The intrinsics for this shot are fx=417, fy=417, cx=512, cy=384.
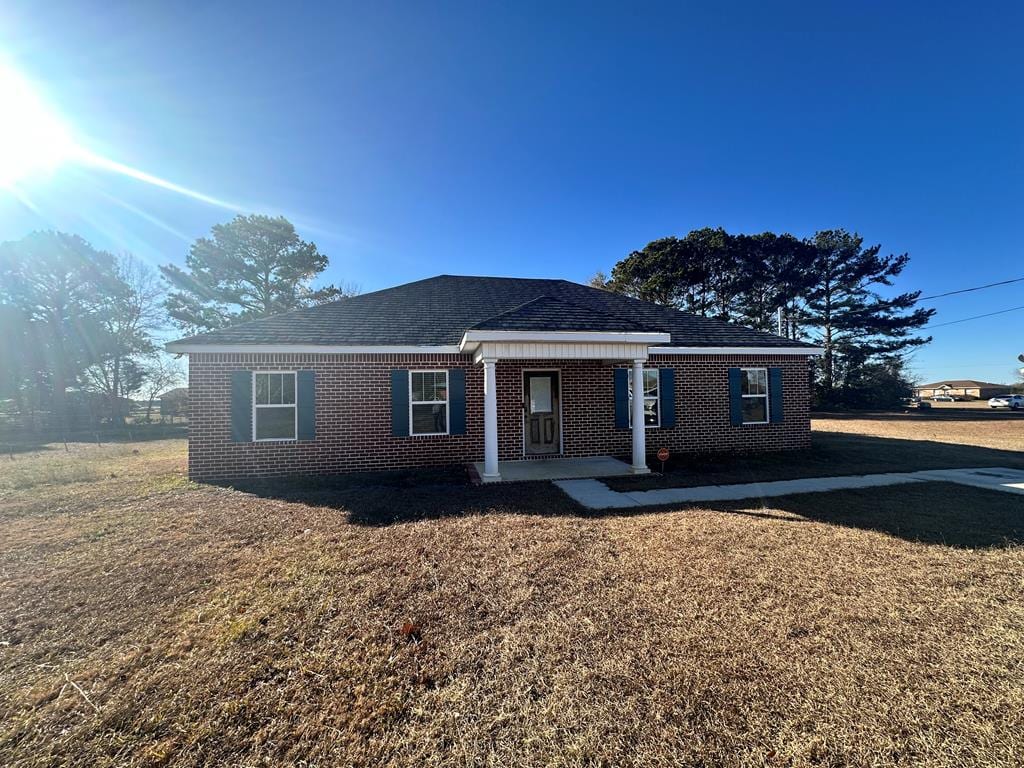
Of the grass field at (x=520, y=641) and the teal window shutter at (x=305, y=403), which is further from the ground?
the teal window shutter at (x=305, y=403)

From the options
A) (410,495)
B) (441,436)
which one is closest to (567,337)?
(441,436)

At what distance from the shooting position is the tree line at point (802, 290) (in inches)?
1163

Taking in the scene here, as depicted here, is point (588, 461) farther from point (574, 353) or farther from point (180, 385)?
point (180, 385)

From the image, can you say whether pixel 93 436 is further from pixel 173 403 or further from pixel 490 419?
pixel 490 419

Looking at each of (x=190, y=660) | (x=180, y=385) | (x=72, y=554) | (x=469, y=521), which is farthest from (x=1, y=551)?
(x=180, y=385)

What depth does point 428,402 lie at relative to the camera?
31.7 ft

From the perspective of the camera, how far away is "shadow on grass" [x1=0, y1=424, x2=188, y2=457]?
57.4 ft

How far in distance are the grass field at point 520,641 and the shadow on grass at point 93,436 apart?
17037 millimetres

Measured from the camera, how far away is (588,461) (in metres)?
9.80

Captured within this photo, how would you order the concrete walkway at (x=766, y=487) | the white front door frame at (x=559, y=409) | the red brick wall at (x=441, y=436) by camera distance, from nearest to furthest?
the concrete walkway at (x=766, y=487)
the red brick wall at (x=441, y=436)
the white front door frame at (x=559, y=409)

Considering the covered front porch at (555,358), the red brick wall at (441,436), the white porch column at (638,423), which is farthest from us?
the red brick wall at (441,436)

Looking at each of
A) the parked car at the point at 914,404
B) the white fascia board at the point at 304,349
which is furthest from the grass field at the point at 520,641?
the parked car at the point at 914,404

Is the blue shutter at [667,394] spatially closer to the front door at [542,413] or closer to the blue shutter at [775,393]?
the front door at [542,413]

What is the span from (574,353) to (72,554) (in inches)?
292
